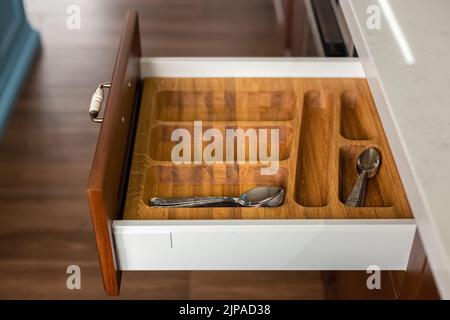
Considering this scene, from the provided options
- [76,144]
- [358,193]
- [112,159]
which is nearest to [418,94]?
[358,193]

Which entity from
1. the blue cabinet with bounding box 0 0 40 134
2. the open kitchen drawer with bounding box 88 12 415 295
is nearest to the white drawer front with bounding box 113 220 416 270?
the open kitchen drawer with bounding box 88 12 415 295

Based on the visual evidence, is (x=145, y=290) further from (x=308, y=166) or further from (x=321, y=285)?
(x=308, y=166)

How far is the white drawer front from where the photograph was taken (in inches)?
39.4

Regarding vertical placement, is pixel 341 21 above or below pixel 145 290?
above

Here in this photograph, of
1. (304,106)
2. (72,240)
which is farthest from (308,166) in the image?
(72,240)

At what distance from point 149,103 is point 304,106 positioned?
32 centimetres

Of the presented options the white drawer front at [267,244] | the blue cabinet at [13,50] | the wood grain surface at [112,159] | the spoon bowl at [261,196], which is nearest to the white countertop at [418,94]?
the white drawer front at [267,244]

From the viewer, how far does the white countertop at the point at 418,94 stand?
794 millimetres

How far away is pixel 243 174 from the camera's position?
121 centimetres

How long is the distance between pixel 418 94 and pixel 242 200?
38 cm

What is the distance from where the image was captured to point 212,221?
1018 millimetres

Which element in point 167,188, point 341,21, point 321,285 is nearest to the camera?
point 167,188

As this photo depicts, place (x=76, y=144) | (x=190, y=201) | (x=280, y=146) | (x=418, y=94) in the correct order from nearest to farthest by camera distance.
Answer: (x=418, y=94), (x=190, y=201), (x=280, y=146), (x=76, y=144)

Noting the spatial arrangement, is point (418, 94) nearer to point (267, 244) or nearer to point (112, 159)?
point (267, 244)
